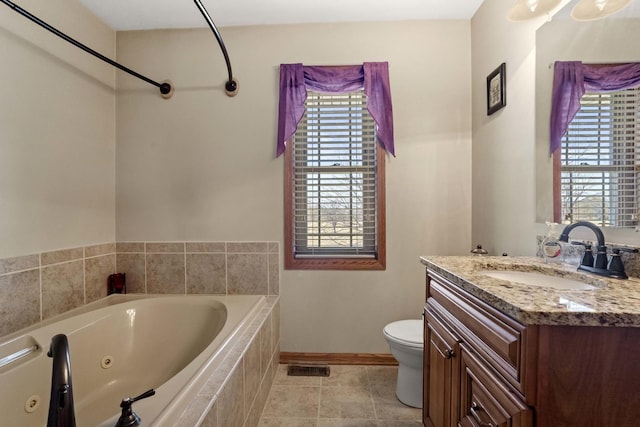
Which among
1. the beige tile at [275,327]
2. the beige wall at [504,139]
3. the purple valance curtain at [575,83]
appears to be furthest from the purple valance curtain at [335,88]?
the beige tile at [275,327]

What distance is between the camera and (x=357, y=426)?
4.62 ft

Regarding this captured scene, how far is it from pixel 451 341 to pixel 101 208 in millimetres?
2280

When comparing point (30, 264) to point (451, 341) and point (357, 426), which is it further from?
point (451, 341)

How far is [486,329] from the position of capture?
0.80 metres

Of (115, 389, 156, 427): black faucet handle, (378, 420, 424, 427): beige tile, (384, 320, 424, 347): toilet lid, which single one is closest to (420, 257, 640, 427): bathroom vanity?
(384, 320, 424, 347): toilet lid

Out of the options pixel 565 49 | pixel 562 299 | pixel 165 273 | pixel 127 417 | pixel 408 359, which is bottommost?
pixel 408 359

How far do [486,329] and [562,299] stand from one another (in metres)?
0.21

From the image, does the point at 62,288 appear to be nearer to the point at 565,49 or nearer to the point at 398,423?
the point at 398,423

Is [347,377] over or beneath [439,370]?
beneath

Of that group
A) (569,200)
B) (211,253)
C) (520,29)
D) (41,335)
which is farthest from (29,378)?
(520,29)

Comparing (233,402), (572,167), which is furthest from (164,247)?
(572,167)

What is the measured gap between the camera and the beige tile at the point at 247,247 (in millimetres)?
1990

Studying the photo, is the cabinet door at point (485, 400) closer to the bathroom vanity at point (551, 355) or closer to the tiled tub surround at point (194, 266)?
the bathroom vanity at point (551, 355)

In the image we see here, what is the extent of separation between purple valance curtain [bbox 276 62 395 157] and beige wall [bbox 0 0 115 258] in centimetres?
125
